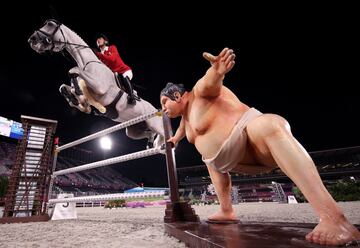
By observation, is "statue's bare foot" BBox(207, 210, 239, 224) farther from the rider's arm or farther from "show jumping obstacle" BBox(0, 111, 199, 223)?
the rider's arm

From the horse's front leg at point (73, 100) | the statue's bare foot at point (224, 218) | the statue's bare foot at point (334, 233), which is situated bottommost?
the statue's bare foot at point (334, 233)

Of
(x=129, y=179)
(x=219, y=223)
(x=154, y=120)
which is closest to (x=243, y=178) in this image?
(x=129, y=179)

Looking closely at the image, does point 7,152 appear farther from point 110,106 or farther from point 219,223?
point 219,223

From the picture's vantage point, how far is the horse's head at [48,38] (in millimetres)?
2808

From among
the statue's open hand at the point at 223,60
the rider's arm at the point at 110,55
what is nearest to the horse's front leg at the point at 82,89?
the rider's arm at the point at 110,55

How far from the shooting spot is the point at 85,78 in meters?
2.77

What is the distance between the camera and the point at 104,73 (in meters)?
2.94

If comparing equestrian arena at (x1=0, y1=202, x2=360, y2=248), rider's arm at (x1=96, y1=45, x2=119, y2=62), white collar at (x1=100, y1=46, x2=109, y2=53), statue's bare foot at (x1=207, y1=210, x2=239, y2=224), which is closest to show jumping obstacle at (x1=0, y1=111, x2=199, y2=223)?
equestrian arena at (x1=0, y1=202, x2=360, y2=248)

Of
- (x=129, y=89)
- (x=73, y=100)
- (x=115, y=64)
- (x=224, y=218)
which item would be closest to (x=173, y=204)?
(x=224, y=218)

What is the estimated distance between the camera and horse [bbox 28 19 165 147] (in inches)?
111

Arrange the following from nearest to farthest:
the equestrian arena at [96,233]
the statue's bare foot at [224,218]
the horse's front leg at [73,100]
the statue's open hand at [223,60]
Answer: the statue's open hand at [223,60]
the equestrian arena at [96,233]
the statue's bare foot at [224,218]
the horse's front leg at [73,100]

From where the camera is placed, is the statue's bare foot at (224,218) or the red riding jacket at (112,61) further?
the red riding jacket at (112,61)

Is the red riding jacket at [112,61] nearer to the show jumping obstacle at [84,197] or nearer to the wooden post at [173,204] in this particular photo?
the show jumping obstacle at [84,197]

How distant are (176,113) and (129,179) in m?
25.0
